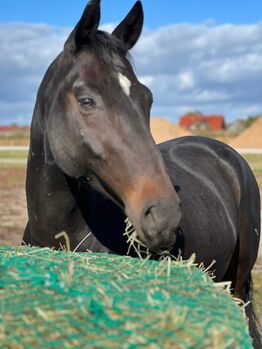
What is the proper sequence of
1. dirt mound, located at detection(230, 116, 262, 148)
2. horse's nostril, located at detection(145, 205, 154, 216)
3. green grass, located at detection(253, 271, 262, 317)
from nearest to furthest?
horse's nostril, located at detection(145, 205, 154, 216) < green grass, located at detection(253, 271, 262, 317) < dirt mound, located at detection(230, 116, 262, 148)

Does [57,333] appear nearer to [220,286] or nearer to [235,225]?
[220,286]

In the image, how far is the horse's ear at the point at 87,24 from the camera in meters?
3.62

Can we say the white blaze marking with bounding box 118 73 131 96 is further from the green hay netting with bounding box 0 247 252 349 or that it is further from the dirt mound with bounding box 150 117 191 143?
the dirt mound with bounding box 150 117 191 143

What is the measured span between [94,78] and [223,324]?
72.2 inches

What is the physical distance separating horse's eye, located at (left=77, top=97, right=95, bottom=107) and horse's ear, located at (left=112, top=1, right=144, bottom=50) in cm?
70

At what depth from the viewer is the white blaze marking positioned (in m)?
3.48

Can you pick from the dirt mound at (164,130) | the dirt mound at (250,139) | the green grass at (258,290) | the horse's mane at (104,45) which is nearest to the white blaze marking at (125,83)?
the horse's mane at (104,45)

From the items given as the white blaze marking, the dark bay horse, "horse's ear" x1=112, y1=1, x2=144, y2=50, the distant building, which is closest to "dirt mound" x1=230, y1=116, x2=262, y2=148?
the distant building

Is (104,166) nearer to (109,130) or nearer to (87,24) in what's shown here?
(109,130)

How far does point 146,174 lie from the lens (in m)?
3.25

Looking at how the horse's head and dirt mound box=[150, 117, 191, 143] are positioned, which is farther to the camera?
dirt mound box=[150, 117, 191, 143]

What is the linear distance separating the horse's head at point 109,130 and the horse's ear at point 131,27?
0.83 feet

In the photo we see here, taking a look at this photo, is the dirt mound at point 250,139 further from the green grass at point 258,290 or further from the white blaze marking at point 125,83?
the white blaze marking at point 125,83

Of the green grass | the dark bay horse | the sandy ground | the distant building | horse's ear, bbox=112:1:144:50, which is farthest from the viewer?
the distant building
